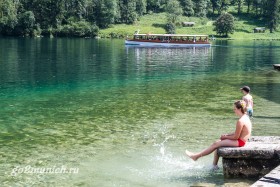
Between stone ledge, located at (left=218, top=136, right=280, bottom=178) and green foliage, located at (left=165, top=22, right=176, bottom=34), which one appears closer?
stone ledge, located at (left=218, top=136, right=280, bottom=178)

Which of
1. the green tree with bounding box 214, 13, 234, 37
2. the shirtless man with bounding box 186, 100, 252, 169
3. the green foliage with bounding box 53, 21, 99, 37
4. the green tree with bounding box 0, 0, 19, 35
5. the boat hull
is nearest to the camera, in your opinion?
the shirtless man with bounding box 186, 100, 252, 169

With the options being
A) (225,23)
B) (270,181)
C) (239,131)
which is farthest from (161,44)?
(270,181)

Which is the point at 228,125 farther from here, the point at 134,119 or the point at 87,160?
the point at 87,160

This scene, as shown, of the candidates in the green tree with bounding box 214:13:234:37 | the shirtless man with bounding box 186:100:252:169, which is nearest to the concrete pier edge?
the shirtless man with bounding box 186:100:252:169

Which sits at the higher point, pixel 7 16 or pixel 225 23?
pixel 7 16

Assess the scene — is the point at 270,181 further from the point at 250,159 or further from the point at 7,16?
the point at 7,16

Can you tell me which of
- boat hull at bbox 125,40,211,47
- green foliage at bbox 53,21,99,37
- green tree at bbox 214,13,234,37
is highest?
green tree at bbox 214,13,234,37

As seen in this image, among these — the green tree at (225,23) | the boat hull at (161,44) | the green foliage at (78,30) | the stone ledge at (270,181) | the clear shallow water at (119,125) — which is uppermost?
the green tree at (225,23)

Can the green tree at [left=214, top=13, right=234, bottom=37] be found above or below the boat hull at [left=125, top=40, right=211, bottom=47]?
above

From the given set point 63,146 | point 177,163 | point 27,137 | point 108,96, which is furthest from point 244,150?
point 108,96

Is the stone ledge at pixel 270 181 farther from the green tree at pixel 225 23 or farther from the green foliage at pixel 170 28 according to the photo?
the green tree at pixel 225 23

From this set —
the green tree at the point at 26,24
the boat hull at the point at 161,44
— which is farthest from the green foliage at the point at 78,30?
the boat hull at the point at 161,44

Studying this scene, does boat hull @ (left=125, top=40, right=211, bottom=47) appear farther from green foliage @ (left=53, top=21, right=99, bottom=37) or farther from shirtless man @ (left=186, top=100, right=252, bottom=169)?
shirtless man @ (left=186, top=100, right=252, bottom=169)

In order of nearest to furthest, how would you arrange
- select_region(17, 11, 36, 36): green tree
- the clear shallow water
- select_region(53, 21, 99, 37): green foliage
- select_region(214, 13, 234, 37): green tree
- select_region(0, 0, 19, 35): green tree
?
the clear shallow water < select_region(0, 0, 19, 35): green tree < select_region(17, 11, 36, 36): green tree < select_region(214, 13, 234, 37): green tree < select_region(53, 21, 99, 37): green foliage
